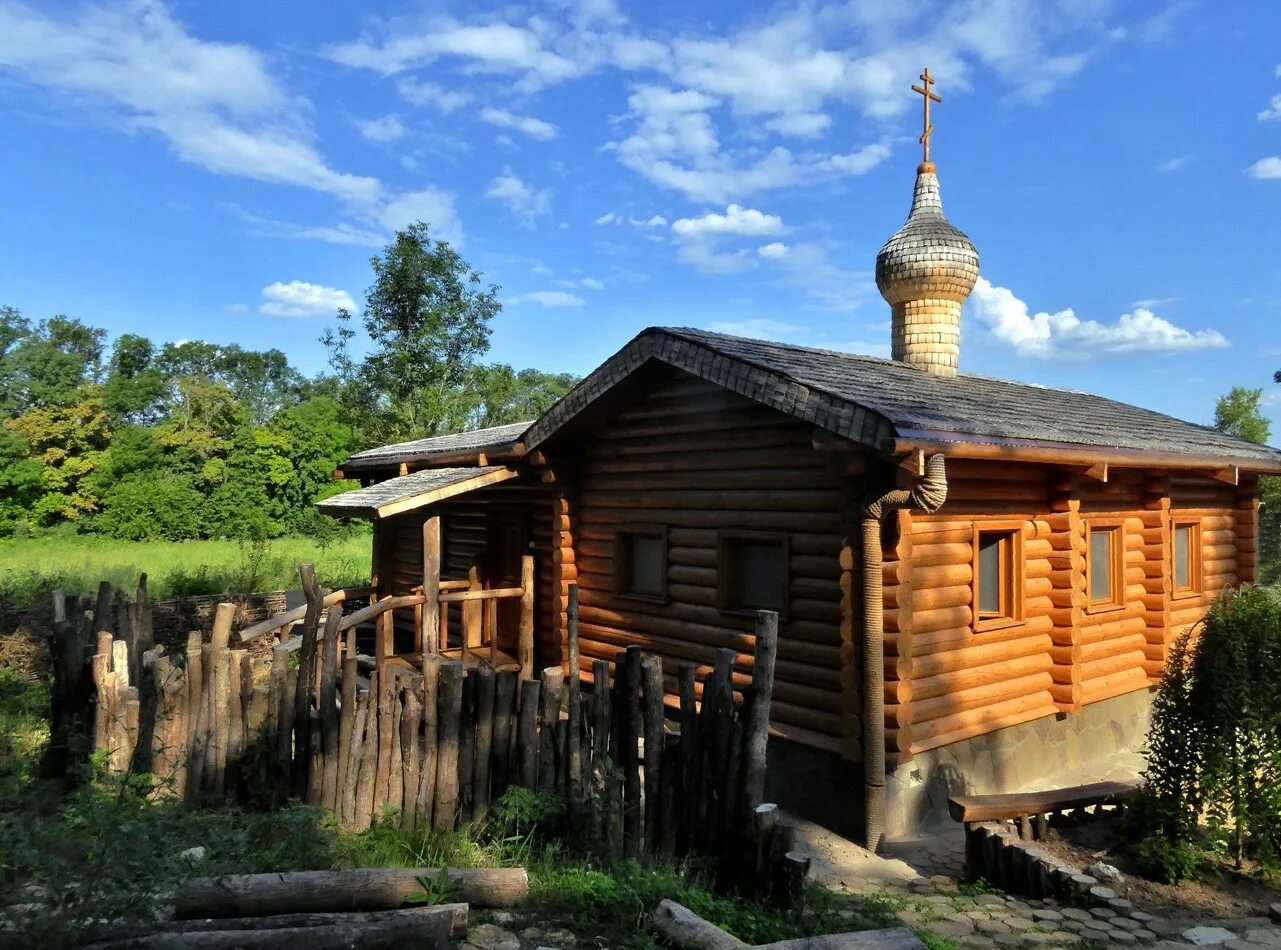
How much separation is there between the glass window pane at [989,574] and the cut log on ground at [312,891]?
647 cm

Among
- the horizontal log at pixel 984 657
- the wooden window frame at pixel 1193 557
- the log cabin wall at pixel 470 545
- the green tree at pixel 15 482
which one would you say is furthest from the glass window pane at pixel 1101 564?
the green tree at pixel 15 482

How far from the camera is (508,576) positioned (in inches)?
523

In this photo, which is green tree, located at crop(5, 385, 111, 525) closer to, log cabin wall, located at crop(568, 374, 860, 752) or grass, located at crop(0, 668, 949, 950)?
log cabin wall, located at crop(568, 374, 860, 752)

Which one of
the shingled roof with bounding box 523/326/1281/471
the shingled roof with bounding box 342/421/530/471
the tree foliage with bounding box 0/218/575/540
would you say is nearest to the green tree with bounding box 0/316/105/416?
the tree foliage with bounding box 0/218/575/540

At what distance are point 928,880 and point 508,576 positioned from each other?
26.2 ft

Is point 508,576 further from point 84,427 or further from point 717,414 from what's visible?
point 84,427

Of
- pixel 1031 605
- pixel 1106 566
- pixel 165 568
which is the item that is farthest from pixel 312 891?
pixel 165 568

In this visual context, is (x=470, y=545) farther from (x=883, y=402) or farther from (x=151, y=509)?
(x=151, y=509)

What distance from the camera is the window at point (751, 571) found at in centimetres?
909

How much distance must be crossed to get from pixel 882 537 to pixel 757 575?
1.87 metres

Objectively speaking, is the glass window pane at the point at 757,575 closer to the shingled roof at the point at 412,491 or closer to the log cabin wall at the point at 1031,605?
the log cabin wall at the point at 1031,605

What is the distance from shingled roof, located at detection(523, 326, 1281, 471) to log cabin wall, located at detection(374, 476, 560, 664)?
1.86 meters

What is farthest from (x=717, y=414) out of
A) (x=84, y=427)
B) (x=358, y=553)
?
(x=84, y=427)

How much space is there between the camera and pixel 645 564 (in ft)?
35.9
